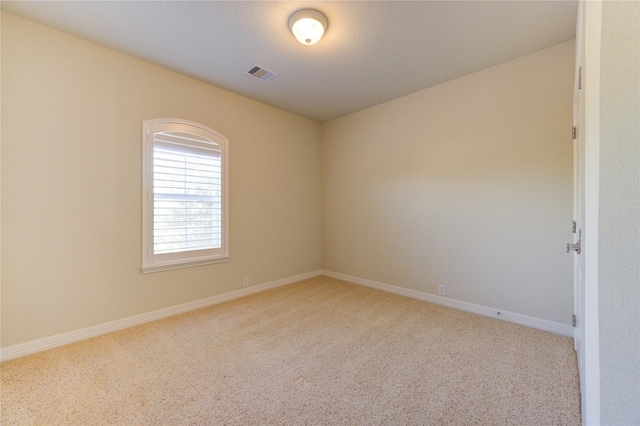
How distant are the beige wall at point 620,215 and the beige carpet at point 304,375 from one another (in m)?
0.97

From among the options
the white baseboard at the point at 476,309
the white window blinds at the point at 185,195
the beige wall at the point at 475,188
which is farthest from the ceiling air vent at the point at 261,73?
the white baseboard at the point at 476,309

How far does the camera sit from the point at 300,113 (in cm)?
434

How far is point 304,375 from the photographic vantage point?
6.33ft

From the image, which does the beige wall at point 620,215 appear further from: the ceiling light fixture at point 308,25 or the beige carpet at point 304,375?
the ceiling light fixture at point 308,25

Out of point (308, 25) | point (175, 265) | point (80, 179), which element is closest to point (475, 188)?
point (308, 25)

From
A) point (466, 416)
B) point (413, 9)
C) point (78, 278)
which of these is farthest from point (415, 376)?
point (78, 278)

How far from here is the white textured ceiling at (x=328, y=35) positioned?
2064mm

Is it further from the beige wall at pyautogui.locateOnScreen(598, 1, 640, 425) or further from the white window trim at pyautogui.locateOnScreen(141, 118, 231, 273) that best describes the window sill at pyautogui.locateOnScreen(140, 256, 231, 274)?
the beige wall at pyautogui.locateOnScreen(598, 1, 640, 425)

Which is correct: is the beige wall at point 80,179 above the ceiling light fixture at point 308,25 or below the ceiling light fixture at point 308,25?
below

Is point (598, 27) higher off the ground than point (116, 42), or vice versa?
point (116, 42)

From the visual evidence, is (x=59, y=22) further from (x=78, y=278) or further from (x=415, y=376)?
(x=415, y=376)

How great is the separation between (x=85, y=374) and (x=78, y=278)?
37.9 inches

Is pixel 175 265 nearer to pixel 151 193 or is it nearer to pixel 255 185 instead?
pixel 151 193

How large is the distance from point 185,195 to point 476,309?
3.76 meters
